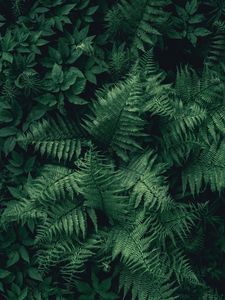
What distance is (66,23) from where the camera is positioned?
3.99 meters

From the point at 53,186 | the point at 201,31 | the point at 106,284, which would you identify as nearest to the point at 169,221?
the point at 106,284

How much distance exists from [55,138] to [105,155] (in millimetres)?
459

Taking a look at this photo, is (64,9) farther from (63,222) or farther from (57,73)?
(63,222)

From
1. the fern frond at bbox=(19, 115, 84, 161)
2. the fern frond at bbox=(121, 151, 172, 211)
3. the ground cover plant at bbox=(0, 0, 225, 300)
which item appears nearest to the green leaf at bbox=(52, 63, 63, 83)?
the ground cover plant at bbox=(0, 0, 225, 300)

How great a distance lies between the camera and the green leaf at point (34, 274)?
3.71m

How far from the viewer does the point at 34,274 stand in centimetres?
373

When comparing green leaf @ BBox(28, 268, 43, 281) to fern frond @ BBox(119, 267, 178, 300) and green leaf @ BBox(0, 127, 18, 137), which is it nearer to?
fern frond @ BBox(119, 267, 178, 300)

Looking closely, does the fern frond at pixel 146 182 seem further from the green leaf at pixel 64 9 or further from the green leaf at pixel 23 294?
the green leaf at pixel 64 9

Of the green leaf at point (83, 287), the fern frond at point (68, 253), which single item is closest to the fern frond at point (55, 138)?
the fern frond at point (68, 253)

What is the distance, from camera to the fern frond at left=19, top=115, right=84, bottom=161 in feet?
12.1

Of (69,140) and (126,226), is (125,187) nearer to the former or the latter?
(126,226)

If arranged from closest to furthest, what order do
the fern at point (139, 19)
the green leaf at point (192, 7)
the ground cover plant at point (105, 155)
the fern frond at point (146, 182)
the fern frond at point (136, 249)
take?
the fern frond at point (136, 249), the fern frond at point (146, 182), the ground cover plant at point (105, 155), the fern at point (139, 19), the green leaf at point (192, 7)

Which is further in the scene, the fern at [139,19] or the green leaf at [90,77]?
the fern at [139,19]

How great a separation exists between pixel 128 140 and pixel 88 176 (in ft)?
1.97
